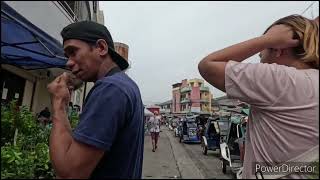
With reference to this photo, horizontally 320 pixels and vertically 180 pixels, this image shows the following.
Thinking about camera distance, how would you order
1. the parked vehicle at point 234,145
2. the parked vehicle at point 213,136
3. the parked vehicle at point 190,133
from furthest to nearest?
the parked vehicle at point 190,133, the parked vehicle at point 213,136, the parked vehicle at point 234,145

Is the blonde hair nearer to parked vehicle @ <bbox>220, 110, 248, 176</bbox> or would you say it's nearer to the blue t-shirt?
the blue t-shirt

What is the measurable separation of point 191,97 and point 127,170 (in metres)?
67.4

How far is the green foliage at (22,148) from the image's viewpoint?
9.66 feet

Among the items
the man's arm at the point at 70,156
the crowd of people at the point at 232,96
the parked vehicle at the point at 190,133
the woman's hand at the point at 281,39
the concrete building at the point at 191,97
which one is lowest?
the man's arm at the point at 70,156

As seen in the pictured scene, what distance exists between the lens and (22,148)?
3650 mm

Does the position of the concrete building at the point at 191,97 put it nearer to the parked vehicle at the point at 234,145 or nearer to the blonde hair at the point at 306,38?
the parked vehicle at the point at 234,145

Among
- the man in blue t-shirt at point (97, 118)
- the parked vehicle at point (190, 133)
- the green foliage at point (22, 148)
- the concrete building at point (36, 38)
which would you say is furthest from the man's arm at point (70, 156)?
the parked vehicle at point (190, 133)

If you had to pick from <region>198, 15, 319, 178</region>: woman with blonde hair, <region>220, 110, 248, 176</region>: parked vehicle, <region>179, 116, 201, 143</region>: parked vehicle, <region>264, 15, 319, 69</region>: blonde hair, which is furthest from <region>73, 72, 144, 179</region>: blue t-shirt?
<region>179, 116, 201, 143</region>: parked vehicle

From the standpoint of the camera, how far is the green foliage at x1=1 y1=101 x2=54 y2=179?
9.66 ft

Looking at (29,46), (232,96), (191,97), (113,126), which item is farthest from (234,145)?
(191,97)

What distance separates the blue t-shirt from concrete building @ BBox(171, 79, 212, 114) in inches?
2179

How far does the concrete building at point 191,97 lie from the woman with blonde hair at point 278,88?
2178 inches

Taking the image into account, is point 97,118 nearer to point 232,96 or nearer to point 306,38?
point 232,96

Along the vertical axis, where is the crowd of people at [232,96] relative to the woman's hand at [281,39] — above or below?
below
